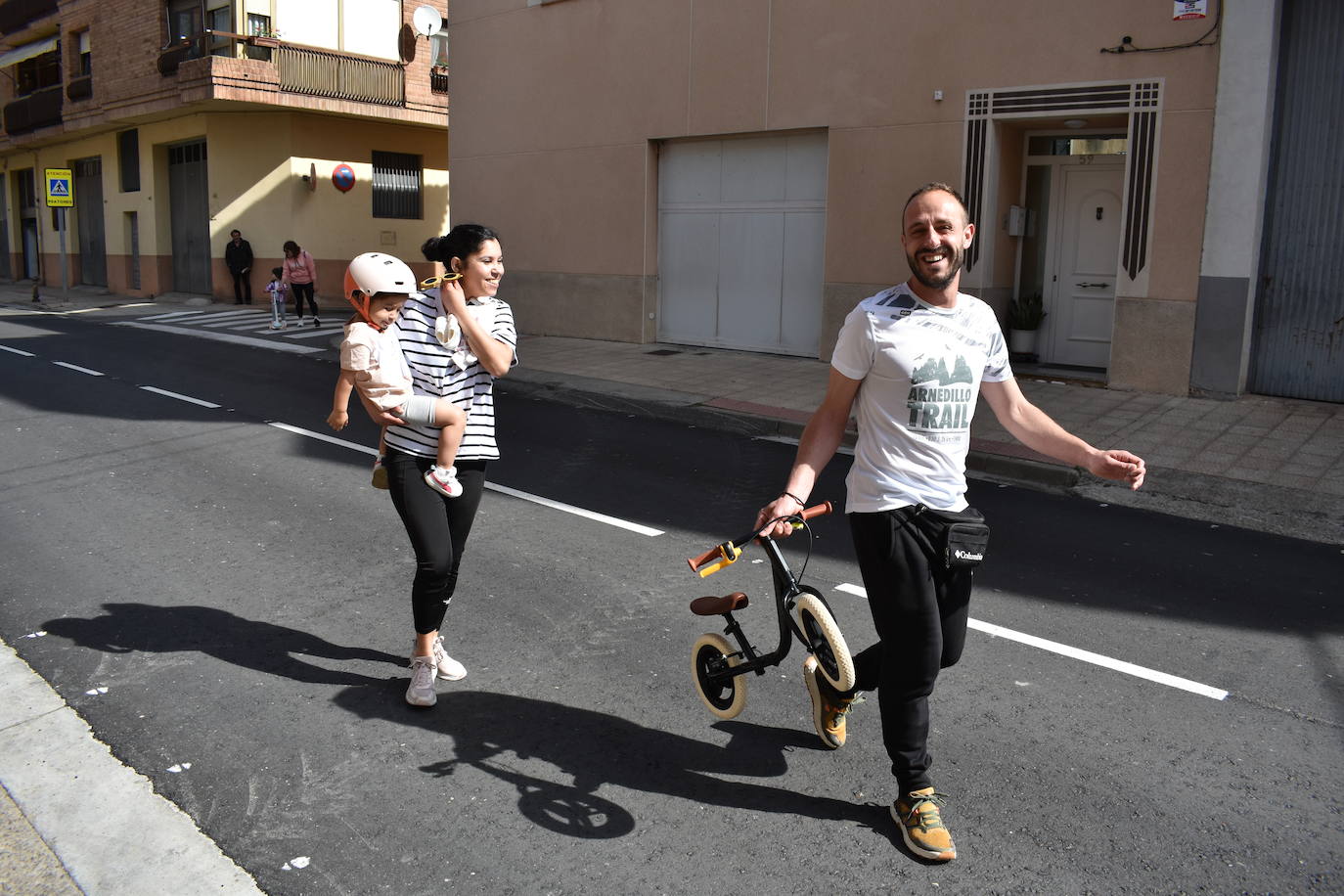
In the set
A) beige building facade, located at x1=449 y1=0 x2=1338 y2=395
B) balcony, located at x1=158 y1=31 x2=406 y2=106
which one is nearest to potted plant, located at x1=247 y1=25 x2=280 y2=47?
balcony, located at x1=158 y1=31 x2=406 y2=106

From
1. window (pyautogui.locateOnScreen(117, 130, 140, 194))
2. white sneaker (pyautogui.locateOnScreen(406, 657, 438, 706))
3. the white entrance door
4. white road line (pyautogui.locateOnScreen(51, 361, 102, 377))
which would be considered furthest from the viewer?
window (pyautogui.locateOnScreen(117, 130, 140, 194))

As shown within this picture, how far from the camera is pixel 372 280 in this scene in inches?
157

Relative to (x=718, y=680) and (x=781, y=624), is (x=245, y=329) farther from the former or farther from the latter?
(x=781, y=624)

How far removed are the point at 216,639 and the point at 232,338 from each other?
594 inches

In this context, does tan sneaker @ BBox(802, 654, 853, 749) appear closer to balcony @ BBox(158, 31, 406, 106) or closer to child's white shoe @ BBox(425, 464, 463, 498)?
child's white shoe @ BBox(425, 464, 463, 498)

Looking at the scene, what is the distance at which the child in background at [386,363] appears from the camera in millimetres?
3992

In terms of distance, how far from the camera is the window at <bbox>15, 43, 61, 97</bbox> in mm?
34781

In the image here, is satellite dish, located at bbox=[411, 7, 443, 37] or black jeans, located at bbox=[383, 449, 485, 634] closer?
black jeans, located at bbox=[383, 449, 485, 634]

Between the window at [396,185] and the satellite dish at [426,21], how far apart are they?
4.35 m

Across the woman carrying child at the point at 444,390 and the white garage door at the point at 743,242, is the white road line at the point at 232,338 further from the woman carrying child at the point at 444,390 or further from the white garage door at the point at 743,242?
the woman carrying child at the point at 444,390

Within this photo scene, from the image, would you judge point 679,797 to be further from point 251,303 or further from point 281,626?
point 251,303

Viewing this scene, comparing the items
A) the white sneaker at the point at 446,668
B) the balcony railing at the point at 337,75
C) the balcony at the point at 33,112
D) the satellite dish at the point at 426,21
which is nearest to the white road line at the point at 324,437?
the white sneaker at the point at 446,668

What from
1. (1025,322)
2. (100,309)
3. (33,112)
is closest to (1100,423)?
(1025,322)

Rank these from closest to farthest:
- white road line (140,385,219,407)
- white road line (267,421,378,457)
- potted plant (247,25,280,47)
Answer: white road line (267,421,378,457)
white road line (140,385,219,407)
potted plant (247,25,280,47)
